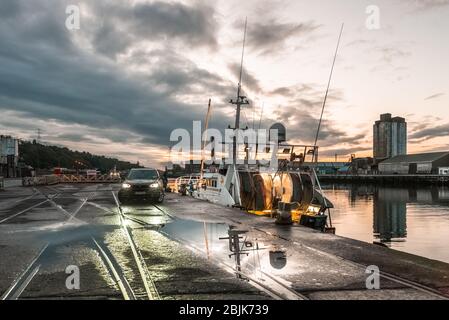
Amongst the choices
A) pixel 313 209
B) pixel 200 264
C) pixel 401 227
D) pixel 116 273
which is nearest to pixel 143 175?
pixel 313 209

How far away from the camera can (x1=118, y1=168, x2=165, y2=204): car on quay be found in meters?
21.7

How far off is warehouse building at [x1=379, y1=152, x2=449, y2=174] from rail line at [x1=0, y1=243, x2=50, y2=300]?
11931 cm

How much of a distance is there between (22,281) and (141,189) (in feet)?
50.0

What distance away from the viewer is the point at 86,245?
390 inches

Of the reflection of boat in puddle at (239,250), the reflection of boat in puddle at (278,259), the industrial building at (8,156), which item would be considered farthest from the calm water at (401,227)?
the industrial building at (8,156)

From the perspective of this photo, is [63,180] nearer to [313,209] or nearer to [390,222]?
[390,222]

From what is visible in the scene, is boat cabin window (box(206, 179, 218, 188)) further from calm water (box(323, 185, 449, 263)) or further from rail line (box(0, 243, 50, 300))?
rail line (box(0, 243, 50, 300))

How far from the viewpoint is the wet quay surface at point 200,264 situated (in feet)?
20.0

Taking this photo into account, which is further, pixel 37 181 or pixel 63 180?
pixel 63 180

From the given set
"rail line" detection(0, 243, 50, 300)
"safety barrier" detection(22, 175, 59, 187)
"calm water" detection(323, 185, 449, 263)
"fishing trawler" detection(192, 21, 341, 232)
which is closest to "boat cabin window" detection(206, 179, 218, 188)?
"fishing trawler" detection(192, 21, 341, 232)

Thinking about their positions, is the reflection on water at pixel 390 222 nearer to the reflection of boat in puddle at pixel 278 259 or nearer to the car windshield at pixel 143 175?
the car windshield at pixel 143 175

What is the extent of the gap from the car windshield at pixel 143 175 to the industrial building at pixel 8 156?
73.5 meters

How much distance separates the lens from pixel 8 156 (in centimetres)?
9256
